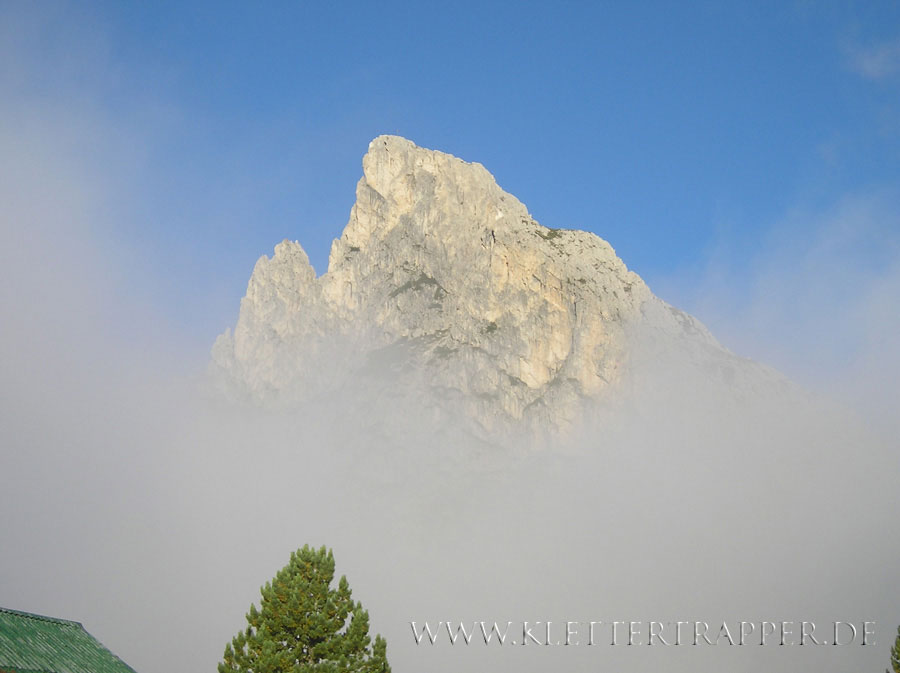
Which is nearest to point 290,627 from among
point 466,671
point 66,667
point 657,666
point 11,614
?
point 66,667

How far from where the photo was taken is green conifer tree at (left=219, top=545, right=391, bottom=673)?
37312 millimetres

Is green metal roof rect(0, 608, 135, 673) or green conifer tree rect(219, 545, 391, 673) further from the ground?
green conifer tree rect(219, 545, 391, 673)

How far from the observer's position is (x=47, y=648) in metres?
36.5

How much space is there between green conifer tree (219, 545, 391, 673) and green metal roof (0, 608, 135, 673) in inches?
240

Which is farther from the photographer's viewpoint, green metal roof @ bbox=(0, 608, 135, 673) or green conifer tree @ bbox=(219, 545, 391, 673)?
green conifer tree @ bbox=(219, 545, 391, 673)

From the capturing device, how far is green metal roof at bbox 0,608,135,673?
33188mm

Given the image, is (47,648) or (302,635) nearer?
(47,648)

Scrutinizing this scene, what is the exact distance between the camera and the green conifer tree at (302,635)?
37.3 metres

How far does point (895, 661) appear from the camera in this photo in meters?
49.1

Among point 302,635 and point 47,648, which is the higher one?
point 302,635

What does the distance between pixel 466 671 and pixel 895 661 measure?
153850 mm

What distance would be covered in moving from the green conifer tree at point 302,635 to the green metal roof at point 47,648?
6.09 m

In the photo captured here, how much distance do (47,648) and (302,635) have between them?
10.5 metres

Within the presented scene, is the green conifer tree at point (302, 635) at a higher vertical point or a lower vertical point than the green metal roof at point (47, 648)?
higher
